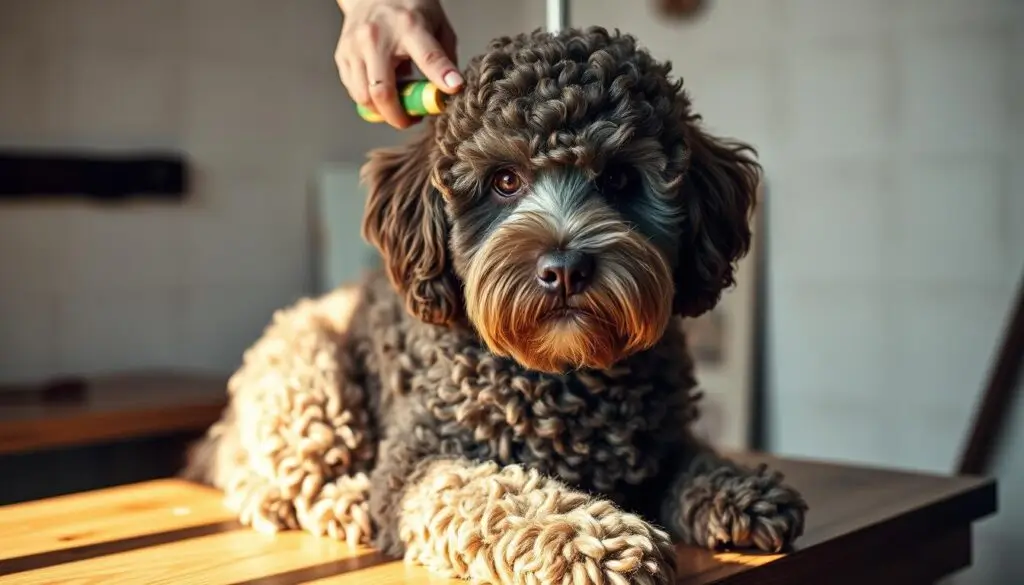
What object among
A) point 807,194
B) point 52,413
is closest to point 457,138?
point 52,413

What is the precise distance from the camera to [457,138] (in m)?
1.53

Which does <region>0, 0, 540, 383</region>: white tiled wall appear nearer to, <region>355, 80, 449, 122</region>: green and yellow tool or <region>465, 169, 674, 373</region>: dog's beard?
<region>355, 80, 449, 122</region>: green and yellow tool

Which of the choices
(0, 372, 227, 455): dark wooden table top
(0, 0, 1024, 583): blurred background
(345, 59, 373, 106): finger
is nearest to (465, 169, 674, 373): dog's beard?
(345, 59, 373, 106): finger

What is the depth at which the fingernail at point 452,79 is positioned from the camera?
1574mm

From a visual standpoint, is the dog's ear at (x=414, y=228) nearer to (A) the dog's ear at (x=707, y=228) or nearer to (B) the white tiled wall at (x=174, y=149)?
(A) the dog's ear at (x=707, y=228)

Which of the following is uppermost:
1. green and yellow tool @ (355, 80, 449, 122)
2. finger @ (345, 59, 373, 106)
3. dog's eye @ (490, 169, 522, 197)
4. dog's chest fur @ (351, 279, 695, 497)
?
finger @ (345, 59, 373, 106)

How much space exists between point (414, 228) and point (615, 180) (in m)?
0.30

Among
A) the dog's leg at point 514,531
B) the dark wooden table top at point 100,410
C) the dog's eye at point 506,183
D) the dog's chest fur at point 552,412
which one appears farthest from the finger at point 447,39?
the dark wooden table top at point 100,410

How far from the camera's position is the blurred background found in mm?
3074

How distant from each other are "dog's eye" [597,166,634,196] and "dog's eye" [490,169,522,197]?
110mm

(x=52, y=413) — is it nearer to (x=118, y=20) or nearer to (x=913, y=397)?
(x=118, y=20)

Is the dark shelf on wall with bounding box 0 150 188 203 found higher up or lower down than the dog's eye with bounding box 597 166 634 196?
higher up

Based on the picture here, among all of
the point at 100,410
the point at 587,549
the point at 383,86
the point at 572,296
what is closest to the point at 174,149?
the point at 100,410

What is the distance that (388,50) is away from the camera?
5.60 feet
